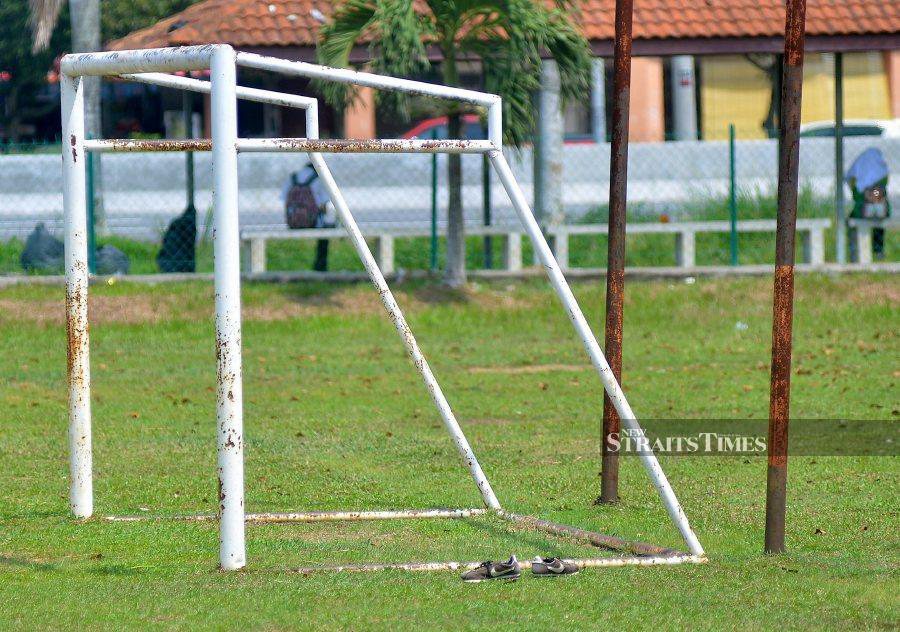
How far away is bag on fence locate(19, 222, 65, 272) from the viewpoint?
15.8 m

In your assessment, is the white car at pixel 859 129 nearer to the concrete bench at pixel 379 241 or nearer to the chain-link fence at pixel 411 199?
the chain-link fence at pixel 411 199

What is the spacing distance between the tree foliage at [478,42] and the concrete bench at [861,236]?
3974mm

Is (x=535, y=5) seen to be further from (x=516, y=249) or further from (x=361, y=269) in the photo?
(x=361, y=269)

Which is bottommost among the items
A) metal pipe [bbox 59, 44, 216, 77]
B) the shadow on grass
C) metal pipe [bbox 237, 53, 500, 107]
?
the shadow on grass

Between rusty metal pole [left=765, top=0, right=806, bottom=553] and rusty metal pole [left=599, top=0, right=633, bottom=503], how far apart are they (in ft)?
3.51

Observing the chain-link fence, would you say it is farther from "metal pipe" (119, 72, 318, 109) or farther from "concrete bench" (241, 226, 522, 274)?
"metal pipe" (119, 72, 318, 109)

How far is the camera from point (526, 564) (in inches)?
213

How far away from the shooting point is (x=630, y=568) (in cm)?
545

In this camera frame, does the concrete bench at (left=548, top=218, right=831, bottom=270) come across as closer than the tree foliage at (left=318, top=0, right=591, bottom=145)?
No

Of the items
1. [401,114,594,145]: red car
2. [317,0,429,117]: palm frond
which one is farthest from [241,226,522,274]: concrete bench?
[401,114,594,145]: red car

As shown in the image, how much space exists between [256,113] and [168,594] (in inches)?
1236

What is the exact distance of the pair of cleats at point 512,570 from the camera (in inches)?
205

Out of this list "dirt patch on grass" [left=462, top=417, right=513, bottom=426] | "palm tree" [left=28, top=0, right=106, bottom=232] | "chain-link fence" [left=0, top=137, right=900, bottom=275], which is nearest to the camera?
"dirt patch on grass" [left=462, top=417, right=513, bottom=426]

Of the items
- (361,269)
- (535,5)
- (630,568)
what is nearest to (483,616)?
(630,568)
